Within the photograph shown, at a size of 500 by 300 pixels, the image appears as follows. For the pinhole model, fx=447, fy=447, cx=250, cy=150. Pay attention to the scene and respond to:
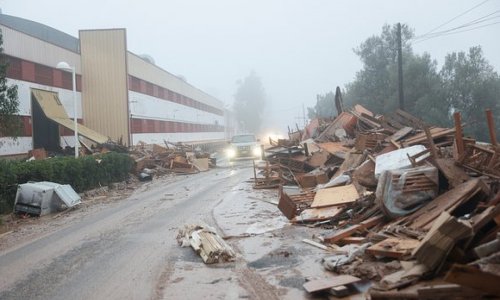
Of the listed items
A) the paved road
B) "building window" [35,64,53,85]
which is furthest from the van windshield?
the paved road

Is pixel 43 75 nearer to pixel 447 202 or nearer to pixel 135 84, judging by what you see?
pixel 135 84

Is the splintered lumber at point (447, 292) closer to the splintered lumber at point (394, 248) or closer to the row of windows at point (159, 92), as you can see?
the splintered lumber at point (394, 248)

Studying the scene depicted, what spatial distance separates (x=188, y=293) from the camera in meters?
5.79

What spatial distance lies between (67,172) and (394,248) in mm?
13078

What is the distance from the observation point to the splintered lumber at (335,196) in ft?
32.8

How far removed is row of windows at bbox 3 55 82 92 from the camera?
2269 cm

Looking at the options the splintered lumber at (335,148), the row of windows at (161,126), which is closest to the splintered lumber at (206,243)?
the splintered lumber at (335,148)

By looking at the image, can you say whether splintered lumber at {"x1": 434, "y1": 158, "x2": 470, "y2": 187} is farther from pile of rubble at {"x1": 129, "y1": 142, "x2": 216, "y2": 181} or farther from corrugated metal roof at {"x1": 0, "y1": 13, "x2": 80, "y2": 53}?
A: corrugated metal roof at {"x1": 0, "y1": 13, "x2": 80, "y2": 53}

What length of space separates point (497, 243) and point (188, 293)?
3.69 meters

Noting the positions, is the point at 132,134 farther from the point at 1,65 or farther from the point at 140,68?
the point at 1,65

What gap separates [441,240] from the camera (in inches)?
198

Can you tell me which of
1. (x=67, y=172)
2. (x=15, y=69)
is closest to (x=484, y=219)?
(x=67, y=172)

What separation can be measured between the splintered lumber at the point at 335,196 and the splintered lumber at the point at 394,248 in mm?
3215

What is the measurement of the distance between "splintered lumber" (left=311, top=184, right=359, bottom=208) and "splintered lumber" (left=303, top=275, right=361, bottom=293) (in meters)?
4.21
